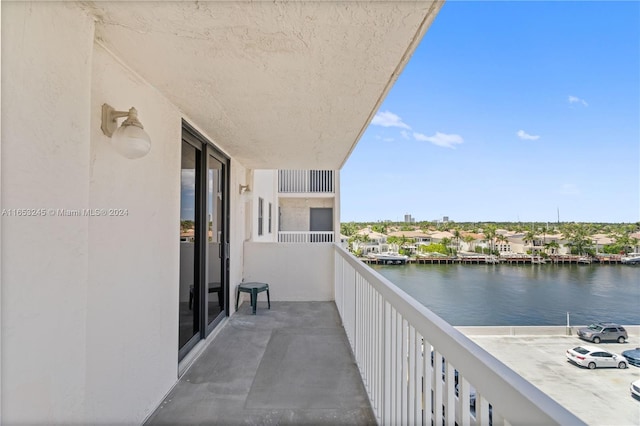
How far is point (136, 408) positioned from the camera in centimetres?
198

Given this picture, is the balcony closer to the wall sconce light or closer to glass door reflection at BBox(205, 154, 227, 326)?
glass door reflection at BBox(205, 154, 227, 326)

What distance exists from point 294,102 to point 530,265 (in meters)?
15.3

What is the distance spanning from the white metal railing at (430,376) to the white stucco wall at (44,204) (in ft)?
4.71

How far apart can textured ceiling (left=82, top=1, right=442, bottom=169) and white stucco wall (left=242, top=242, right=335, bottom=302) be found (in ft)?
9.98

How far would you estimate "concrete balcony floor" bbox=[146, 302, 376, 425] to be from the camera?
2168 mm

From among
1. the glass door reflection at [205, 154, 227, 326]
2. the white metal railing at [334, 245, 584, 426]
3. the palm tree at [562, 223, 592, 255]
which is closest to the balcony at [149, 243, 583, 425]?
the white metal railing at [334, 245, 584, 426]

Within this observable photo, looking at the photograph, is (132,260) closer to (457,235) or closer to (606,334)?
(606,334)

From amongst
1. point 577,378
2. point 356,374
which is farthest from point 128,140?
Result: point 577,378

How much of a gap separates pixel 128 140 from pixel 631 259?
13.6 m

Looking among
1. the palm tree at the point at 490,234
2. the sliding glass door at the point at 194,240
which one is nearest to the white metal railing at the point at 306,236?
the sliding glass door at the point at 194,240

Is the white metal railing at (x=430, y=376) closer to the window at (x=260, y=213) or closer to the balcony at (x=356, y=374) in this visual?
the balcony at (x=356, y=374)

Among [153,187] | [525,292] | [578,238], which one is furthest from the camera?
[525,292]

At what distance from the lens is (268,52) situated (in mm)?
1695

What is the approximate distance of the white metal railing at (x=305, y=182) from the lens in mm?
12078
